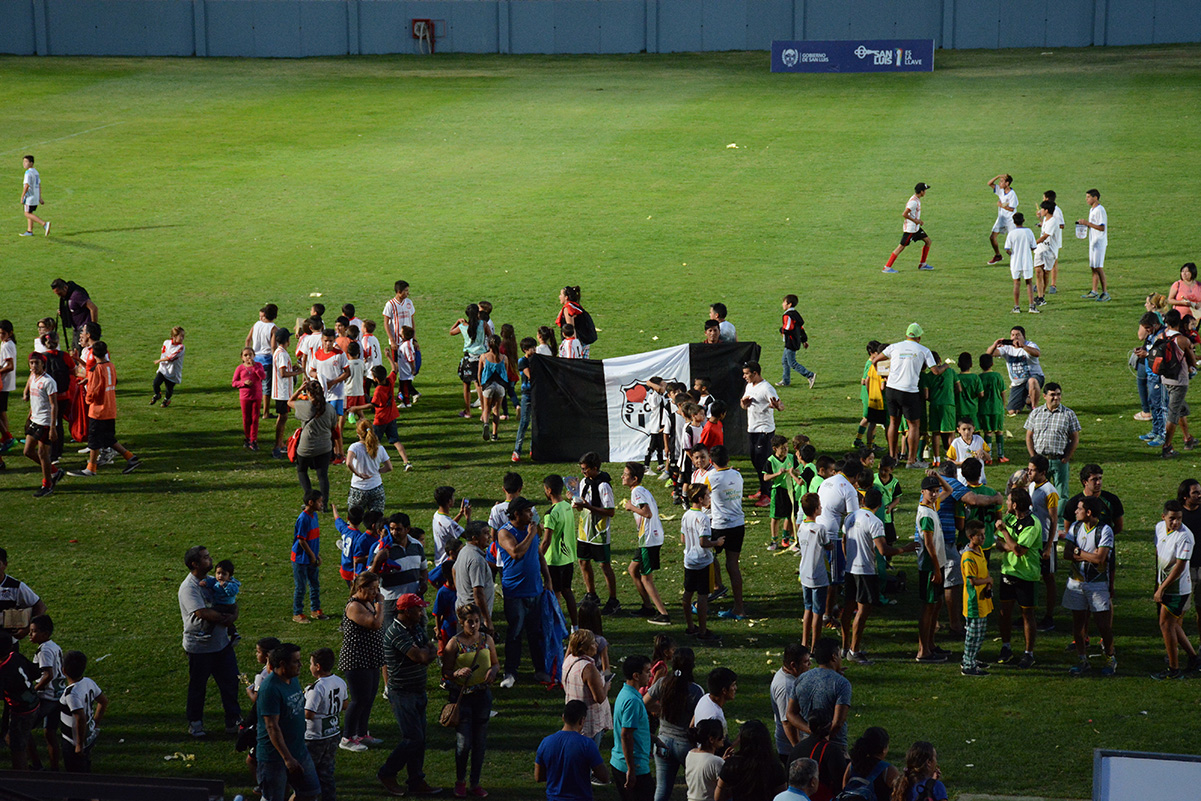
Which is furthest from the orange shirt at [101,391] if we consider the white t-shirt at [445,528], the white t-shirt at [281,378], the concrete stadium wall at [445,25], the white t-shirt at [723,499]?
the concrete stadium wall at [445,25]

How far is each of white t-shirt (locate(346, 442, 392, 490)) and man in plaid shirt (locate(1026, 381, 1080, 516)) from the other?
7851 mm

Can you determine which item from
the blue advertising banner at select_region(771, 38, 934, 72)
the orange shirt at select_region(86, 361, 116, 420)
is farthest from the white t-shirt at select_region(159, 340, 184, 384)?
the blue advertising banner at select_region(771, 38, 934, 72)

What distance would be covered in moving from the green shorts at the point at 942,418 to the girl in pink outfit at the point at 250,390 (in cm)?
977

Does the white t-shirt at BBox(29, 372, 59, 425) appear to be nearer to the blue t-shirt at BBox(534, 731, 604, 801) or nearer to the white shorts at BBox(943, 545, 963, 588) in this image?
the blue t-shirt at BBox(534, 731, 604, 801)

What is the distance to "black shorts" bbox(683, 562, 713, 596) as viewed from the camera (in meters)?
12.3

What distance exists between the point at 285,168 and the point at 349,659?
103 ft

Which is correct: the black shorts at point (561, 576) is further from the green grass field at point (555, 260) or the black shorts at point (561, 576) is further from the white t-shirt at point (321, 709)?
the white t-shirt at point (321, 709)

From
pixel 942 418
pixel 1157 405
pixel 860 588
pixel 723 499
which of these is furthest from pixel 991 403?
pixel 860 588

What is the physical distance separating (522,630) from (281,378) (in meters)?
8.60

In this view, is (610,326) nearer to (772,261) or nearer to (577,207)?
(772,261)

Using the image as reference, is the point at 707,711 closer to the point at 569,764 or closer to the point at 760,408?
the point at 569,764

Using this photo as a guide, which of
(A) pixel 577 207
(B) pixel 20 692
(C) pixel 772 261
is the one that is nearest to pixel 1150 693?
(B) pixel 20 692

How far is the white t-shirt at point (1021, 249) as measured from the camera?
2456cm

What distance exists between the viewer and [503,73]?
54.5 m
